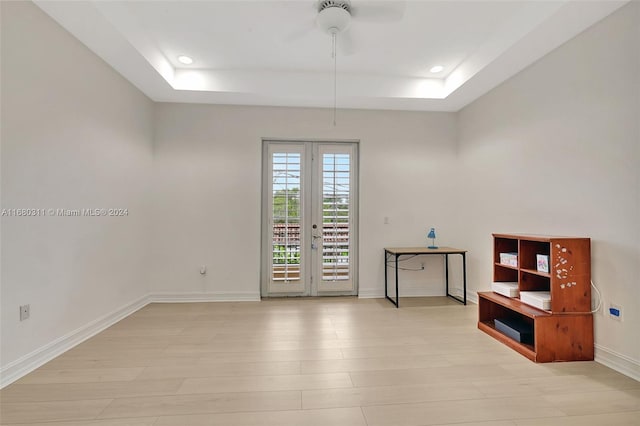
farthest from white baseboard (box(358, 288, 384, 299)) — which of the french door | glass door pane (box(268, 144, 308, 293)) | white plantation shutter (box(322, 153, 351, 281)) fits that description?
glass door pane (box(268, 144, 308, 293))

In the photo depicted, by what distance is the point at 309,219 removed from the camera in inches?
163

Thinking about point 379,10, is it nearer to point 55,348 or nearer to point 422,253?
point 422,253

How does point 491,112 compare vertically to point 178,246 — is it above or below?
above

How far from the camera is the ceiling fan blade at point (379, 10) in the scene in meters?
2.40

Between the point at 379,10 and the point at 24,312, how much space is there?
3641 millimetres

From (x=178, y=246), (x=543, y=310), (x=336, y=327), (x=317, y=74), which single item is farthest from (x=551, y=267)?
(x=178, y=246)

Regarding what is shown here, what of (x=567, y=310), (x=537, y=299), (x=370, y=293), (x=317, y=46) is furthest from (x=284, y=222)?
(x=567, y=310)

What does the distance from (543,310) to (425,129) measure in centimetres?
278

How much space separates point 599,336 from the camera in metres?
2.26

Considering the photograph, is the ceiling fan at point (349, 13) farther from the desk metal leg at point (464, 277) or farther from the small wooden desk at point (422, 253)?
the desk metal leg at point (464, 277)

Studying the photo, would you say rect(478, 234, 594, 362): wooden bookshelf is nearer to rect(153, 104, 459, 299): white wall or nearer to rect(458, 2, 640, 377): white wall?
rect(458, 2, 640, 377): white wall

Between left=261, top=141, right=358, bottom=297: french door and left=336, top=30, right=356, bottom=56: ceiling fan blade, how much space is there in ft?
4.38

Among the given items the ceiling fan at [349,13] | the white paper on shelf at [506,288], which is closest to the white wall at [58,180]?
the ceiling fan at [349,13]

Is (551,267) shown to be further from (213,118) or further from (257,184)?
(213,118)
